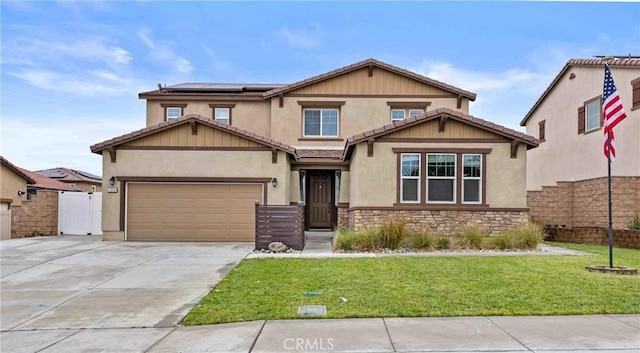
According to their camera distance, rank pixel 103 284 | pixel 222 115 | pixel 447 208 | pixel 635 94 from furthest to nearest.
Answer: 1. pixel 222 115
2. pixel 635 94
3. pixel 447 208
4. pixel 103 284

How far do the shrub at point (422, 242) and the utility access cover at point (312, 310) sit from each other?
7.16 meters

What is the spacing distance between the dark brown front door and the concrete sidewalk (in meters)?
14.5

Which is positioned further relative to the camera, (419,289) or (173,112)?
(173,112)

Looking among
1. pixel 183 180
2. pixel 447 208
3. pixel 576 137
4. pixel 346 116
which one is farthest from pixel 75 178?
pixel 576 137

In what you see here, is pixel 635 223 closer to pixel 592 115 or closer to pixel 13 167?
pixel 592 115

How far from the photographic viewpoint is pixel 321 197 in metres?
20.9

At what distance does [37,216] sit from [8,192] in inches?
62.0

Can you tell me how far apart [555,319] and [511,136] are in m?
10.3

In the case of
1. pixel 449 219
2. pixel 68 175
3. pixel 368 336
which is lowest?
pixel 368 336

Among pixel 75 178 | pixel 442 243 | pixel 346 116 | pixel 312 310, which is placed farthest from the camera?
pixel 75 178

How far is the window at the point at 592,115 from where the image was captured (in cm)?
1978

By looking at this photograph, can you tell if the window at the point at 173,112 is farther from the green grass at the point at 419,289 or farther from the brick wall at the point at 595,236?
the brick wall at the point at 595,236

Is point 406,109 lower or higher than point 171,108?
lower

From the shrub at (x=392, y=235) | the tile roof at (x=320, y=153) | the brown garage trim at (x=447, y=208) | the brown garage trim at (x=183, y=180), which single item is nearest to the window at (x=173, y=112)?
the brown garage trim at (x=183, y=180)
